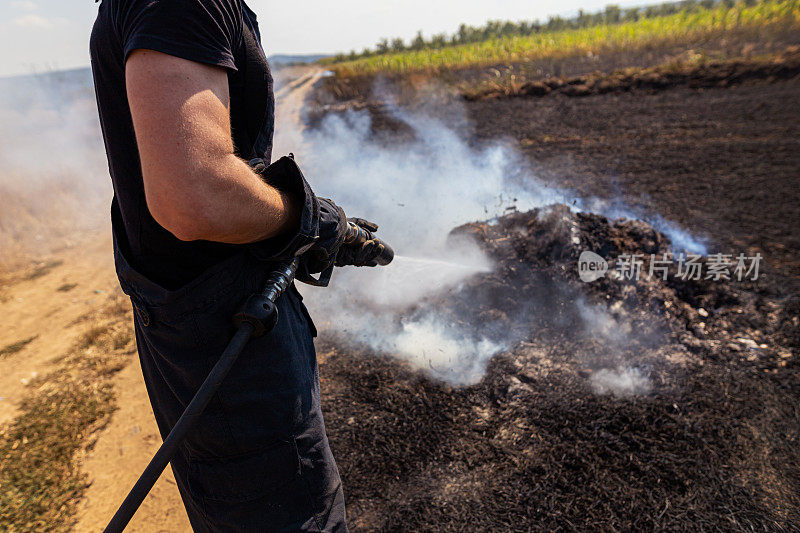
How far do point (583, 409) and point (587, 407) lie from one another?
35 millimetres

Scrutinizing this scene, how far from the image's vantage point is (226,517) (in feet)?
4.41

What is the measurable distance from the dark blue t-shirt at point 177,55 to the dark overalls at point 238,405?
0.24 feet

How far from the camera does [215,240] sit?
1058mm

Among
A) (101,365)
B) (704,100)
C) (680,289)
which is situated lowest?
(101,365)

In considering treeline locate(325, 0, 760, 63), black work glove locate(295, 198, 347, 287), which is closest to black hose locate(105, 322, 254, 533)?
black work glove locate(295, 198, 347, 287)

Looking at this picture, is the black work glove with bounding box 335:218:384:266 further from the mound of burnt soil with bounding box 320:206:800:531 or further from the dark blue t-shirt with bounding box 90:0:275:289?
the mound of burnt soil with bounding box 320:206:800:531

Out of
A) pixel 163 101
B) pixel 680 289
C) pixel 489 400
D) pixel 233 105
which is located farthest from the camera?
pixel 680 289

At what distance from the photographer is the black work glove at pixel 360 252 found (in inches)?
69.7

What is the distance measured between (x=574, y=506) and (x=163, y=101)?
2562mm

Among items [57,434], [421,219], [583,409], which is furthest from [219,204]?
[421,219]

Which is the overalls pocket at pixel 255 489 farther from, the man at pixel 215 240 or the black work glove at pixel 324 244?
the black work glove at pixel 324 244

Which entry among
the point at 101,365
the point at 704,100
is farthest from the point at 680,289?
the point at 704,100

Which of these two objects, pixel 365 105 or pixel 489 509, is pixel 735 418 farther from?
pixel 365 105

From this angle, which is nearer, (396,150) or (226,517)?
(226,517)
